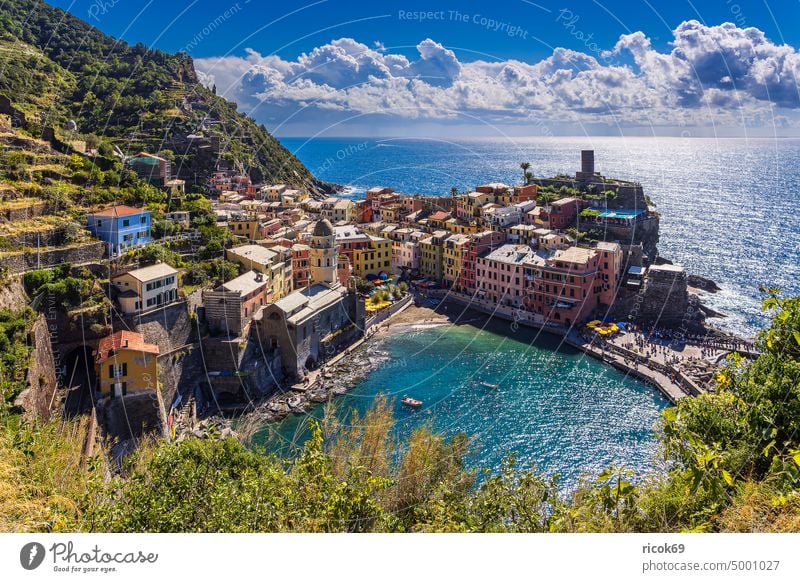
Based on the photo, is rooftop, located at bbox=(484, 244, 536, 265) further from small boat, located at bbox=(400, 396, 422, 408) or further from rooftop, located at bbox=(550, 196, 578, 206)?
small boat, located at bbox=(400, 396, 422, 408)

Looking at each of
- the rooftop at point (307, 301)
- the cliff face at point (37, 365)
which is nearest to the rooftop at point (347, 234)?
the rooftop at point (307, 301)

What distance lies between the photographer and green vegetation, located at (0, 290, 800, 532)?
237 inches

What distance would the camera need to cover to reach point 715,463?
579cm

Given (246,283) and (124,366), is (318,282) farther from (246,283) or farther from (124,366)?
(124,366)

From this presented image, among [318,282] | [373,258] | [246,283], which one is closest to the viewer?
[246,283]

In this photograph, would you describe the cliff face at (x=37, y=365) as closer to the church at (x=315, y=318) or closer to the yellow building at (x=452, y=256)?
the church at (x=315, y=318)

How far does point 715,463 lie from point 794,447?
1632mm

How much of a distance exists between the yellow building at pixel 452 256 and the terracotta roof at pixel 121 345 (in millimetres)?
18382

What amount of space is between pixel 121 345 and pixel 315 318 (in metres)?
8.24

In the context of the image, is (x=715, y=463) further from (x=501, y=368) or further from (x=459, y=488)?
(x=501, y=368)

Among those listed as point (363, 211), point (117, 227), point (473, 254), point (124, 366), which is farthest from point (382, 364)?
point (363, 211)

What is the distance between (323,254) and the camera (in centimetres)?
2545

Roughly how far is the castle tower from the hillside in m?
12.2
